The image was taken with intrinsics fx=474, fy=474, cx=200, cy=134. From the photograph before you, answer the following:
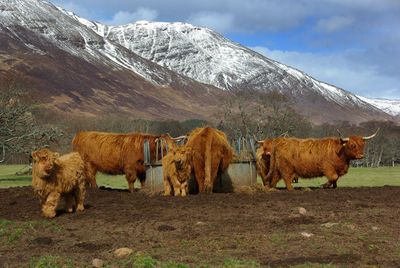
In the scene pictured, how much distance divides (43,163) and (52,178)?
1.28 feet

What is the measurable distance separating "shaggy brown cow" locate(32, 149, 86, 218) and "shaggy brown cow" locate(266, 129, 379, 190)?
646cm

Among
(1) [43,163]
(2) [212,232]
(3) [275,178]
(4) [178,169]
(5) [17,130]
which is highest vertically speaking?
(5) [17,130]

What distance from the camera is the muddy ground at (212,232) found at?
5.77m

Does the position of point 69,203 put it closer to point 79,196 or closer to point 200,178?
point 79,196

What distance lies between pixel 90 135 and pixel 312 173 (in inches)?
271

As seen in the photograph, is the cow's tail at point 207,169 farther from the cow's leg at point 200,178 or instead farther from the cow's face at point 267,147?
the cow's face at point 267,147

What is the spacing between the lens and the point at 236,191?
13242 mm

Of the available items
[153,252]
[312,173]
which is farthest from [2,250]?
[312,173]

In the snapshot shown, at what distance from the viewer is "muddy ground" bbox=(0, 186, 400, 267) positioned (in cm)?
577

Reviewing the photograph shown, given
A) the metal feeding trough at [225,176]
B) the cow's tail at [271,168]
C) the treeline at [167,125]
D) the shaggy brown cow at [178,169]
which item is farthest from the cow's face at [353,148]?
the shaggy brown cow at [178,169]

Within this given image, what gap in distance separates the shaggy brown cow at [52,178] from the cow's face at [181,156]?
2.52 metres

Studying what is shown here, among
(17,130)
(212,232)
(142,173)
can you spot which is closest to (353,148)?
(142,173)

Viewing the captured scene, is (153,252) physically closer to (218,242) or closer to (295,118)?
(218,242)

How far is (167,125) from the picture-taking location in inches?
4112
